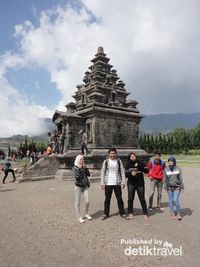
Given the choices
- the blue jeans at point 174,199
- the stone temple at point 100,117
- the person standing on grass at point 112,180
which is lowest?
the blue jeans at point 174,199

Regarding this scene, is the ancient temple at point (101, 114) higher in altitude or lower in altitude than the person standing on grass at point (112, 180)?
higher

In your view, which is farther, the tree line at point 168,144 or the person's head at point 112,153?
the tree line at point 168,144

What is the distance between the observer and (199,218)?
7105 mm

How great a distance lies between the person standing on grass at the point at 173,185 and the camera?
7121 mm

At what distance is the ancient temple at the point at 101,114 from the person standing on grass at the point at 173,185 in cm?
1221

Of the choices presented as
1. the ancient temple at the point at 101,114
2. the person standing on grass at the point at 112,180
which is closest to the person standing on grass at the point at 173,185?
the person standing on grass at the point at 112,180

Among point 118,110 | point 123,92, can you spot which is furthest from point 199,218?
point 123,92

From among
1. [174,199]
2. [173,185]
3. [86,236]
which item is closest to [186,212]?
[174,199]

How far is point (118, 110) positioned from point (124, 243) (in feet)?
56.4

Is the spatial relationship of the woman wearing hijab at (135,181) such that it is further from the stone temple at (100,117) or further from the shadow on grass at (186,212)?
the stone temple at (100,117)

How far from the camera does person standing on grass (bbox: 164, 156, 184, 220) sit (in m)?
7.12

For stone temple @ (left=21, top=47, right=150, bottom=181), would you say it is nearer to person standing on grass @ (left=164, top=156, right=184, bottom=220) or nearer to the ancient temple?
the ancient temple

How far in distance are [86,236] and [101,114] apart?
50.3 feet

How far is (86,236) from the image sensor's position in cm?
564
